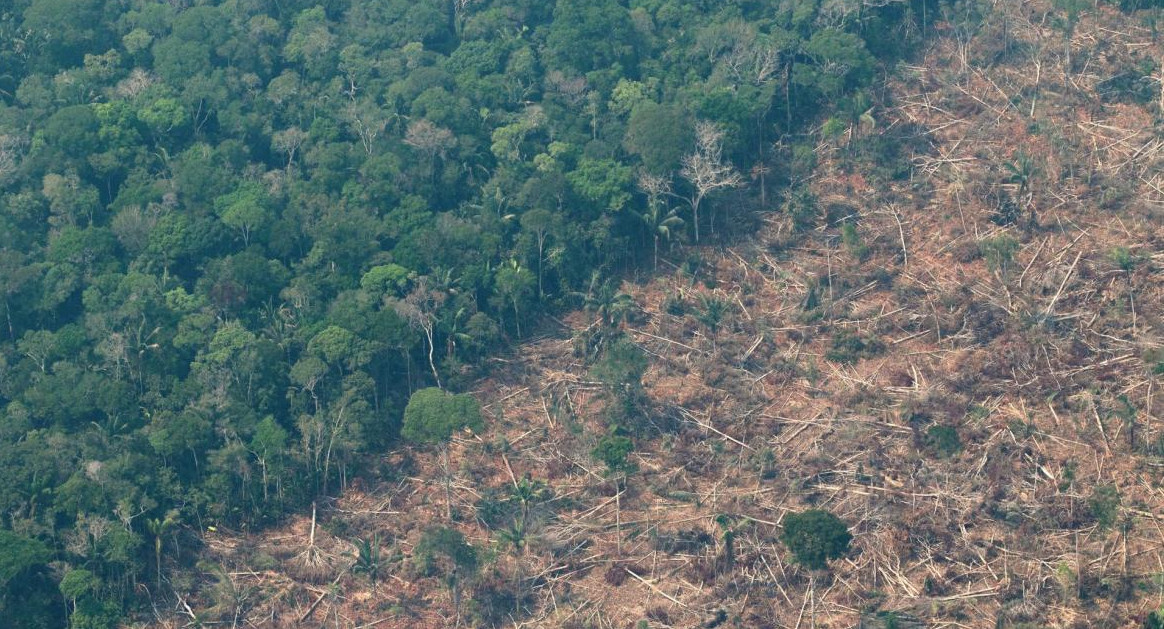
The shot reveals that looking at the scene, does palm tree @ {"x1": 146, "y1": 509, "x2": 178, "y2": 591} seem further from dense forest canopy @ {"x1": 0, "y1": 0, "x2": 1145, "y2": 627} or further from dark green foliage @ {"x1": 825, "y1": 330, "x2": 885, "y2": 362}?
dark green foliage @ {"x1": 825, "y1": 330, "x2": 885, "y2": 362}

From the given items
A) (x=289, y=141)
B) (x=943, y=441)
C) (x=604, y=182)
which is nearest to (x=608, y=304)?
(x=604, y=182)

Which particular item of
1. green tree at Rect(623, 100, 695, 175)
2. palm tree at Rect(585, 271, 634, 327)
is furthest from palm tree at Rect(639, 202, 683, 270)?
palm tree at Rect(585, 271, 634, 327)

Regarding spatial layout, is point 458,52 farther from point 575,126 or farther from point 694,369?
point 694,369

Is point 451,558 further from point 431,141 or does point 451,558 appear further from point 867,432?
point 431,141

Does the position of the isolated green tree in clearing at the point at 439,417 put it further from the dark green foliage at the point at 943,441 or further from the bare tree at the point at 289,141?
the bare tree at the point at 289,141

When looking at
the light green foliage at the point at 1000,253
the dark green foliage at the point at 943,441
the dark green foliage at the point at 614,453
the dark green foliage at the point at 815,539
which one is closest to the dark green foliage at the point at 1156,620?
the dark green foliage at the point at 943,441
